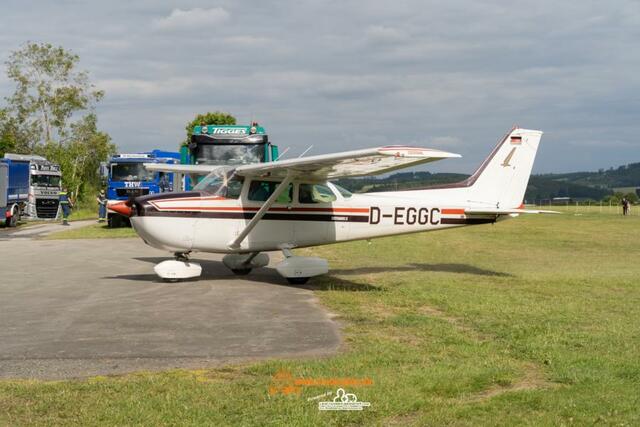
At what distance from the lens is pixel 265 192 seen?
1385 cm

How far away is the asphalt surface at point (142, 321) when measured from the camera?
282 inches

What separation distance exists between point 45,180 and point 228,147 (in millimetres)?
19986

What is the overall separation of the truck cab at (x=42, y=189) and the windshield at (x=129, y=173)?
833 centimetres

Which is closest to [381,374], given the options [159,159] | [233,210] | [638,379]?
[638,379]

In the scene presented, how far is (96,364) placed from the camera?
6.91 m

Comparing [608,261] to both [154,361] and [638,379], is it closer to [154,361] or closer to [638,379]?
[638,379]

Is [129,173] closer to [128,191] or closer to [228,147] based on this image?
[128,191]

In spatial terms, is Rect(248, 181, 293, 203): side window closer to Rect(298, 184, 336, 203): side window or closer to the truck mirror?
Rect(298, 184, 336, 203): side window

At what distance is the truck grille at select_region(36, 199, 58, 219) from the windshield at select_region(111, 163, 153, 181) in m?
9.33

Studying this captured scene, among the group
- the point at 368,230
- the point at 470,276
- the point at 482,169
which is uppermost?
the point at 482,169

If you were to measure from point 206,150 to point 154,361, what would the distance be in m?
15.4

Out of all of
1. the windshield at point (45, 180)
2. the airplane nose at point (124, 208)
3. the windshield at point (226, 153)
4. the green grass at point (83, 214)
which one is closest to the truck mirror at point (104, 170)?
the windshield at point (45, 180)

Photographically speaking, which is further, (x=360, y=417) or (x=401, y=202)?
(x=401, y=202)

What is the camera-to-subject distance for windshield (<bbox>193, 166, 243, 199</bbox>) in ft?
44.5
